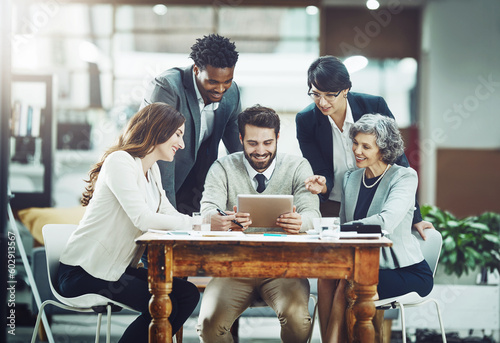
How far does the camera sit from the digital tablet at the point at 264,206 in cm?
276

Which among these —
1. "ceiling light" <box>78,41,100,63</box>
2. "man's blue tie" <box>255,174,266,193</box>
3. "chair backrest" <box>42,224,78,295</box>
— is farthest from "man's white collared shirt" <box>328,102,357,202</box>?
"ceiling light" <box>78,41,100,63</box>

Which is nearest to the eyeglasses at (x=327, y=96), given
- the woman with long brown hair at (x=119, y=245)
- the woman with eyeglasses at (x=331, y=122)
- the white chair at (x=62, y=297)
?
the woman with eyeglasses at (x=331, y=122)

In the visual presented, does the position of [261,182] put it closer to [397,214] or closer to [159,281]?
[397,214]

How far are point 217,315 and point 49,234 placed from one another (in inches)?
34.4

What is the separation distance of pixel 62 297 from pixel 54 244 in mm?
255

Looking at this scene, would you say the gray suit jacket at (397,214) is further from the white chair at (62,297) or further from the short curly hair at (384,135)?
the white chair at (62,297)

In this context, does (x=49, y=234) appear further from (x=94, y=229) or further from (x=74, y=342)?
(x=74, y=342)

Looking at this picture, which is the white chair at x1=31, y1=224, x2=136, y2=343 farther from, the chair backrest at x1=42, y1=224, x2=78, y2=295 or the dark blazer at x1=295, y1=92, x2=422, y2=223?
the dark blazer at x1=295, y1=92, x2=422, y2=223

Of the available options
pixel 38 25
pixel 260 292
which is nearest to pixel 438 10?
pixel 38 25

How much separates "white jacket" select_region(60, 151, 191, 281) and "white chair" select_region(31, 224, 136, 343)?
11 centimetres

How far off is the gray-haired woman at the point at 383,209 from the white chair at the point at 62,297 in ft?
3.17

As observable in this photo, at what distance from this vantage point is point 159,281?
91.1 inches

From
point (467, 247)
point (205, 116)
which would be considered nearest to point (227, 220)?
point (205, 116)

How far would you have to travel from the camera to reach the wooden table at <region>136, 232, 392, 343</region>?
2334 mm
